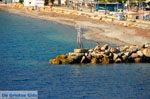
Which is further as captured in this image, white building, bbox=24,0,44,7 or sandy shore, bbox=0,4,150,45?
white building, bbox=24,0,44,7

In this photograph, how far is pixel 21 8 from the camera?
9656cm

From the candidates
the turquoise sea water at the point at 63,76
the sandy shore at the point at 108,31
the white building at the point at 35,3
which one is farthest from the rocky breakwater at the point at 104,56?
the white building at the point at 35,3

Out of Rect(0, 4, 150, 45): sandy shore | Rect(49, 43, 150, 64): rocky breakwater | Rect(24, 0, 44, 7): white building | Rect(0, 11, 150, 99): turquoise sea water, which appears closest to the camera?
Rect(0, 11, 150, 99): turquoise sea water

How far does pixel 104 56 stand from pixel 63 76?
533cm

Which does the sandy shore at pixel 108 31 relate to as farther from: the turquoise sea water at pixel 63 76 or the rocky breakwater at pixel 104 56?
the rocky breakwater at pixel 104 56

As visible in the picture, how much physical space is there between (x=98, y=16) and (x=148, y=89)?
139 ft

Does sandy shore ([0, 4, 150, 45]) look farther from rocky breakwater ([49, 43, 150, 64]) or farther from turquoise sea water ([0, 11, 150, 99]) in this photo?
rocky breakwater ([49, 43, 150, 64])

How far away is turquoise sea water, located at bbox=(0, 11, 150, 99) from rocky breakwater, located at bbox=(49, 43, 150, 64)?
0.80m

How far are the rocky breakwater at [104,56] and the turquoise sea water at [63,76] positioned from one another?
799mm

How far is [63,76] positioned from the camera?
29.6m

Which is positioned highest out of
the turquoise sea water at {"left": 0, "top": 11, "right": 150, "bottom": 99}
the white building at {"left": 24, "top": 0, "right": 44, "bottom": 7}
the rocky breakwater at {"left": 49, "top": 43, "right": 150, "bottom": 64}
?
the white building at {"left": 24, "top": 0, "right": 44, "bottom": 7}

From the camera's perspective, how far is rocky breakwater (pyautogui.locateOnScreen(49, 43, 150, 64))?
33.4 metres

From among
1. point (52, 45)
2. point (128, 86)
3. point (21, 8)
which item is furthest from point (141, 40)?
point (21, 8)

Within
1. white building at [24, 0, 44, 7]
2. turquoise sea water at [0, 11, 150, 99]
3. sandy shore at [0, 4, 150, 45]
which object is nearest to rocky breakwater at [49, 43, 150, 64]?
turquoise sea water at [0, 11, 150, 99]
